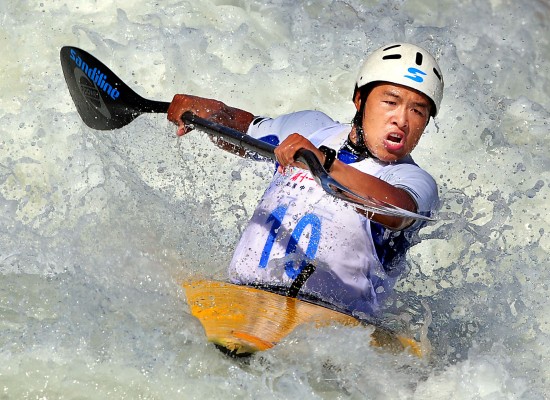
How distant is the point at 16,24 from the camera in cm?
573

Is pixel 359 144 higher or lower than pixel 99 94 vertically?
lower

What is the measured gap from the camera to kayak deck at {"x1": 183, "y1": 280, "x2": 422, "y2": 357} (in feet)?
11.0

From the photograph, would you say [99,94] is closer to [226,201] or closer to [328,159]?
[226,201]

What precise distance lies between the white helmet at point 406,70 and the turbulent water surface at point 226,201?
0.52 metres

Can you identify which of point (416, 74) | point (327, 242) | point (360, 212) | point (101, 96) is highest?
point (416, 74)

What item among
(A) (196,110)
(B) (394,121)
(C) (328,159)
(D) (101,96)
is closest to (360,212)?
(C) (328,159)

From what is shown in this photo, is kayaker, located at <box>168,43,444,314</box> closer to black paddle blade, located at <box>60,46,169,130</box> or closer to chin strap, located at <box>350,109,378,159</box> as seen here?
chin strap, located at <box>350,109,378,159</box>

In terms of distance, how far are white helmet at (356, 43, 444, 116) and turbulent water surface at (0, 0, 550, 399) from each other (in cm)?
52

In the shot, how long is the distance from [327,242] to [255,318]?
41 centimetres

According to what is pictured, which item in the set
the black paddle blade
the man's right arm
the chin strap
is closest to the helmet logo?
the chin strap

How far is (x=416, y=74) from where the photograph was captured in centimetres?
369

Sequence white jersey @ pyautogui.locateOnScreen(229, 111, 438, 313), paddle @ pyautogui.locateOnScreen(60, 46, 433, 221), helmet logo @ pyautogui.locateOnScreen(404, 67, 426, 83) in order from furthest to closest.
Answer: paddle @ pyautogui.locateOnScreen(60, 46, 433, 221), helmet logo @ pyautogui.locateOnScreen(404, 67, 426, 83), white jersey @ pyautogui.locateOnScreen(229, 111, 438, 313)

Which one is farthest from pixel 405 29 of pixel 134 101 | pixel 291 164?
pixel 291 164

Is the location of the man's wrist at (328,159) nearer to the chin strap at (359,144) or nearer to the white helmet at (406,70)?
the chin strap at (359,144)
